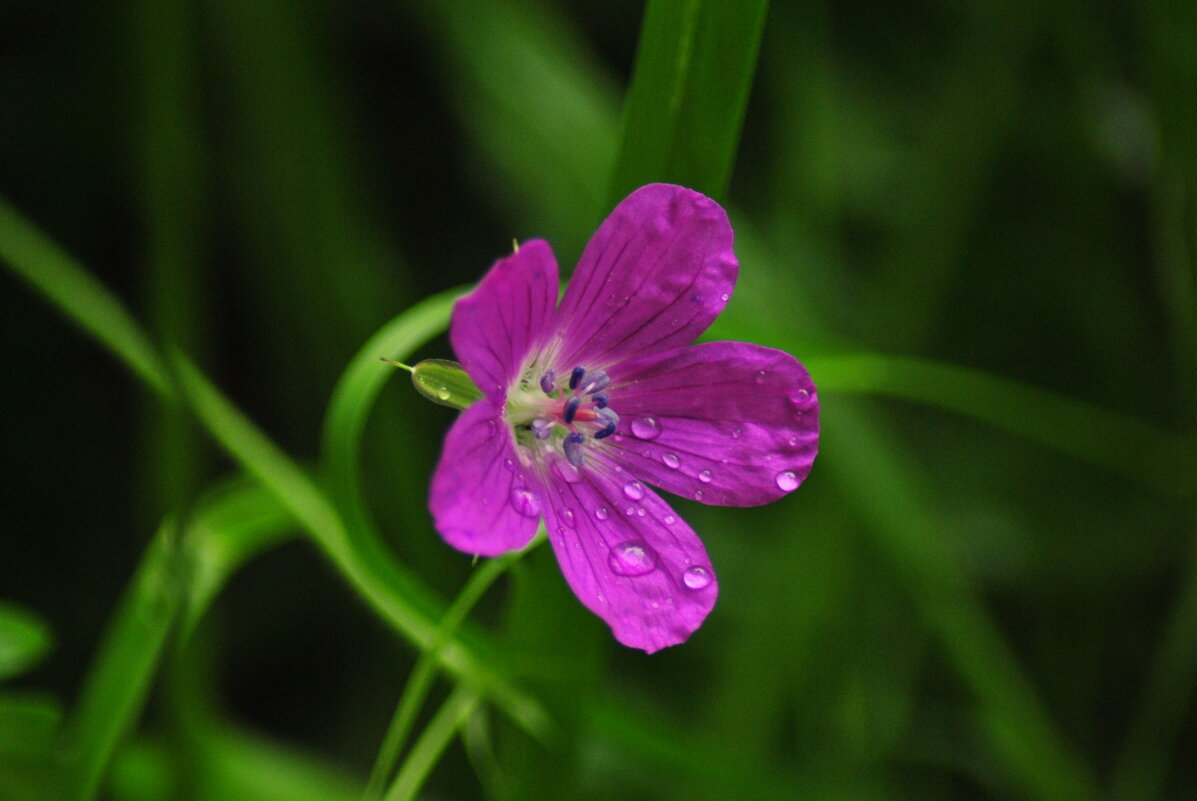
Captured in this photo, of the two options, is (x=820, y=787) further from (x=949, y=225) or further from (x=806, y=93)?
(x=806, y=93)

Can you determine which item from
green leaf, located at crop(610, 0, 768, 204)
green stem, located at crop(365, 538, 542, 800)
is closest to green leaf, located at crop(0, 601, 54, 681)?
green stem, located at crop(365, 538, 542, 800)

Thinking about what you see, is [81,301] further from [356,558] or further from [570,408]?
[570,408]

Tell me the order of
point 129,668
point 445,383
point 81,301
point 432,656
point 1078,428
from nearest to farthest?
point 445,383 → point 432,656 → point 129,668 → point 81,301 → point 1078,428

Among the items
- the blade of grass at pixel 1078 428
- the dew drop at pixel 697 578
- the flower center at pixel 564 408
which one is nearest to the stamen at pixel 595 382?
the flower center at pixel 564 408

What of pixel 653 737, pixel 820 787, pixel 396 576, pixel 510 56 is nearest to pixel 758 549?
pixel 820 787

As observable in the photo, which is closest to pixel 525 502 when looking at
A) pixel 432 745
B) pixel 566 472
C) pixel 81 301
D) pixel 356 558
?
pixel 566 472
